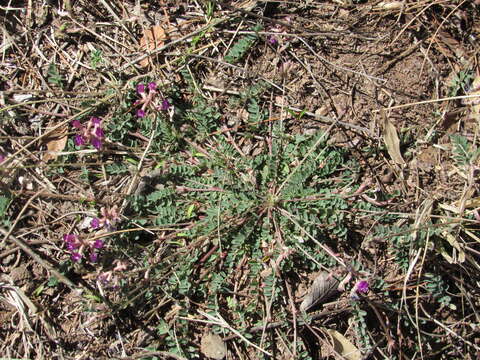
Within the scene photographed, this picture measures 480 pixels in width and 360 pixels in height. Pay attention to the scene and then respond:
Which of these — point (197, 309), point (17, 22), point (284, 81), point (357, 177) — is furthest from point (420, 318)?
point (17, 22)

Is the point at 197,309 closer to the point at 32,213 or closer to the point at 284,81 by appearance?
the point at 32,213

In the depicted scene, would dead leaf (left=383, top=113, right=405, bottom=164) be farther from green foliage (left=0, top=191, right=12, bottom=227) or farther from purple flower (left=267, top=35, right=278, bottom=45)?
green foliage (left=0, top=191, right=12, bottom=227)

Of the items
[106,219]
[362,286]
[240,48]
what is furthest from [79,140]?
[362,286]

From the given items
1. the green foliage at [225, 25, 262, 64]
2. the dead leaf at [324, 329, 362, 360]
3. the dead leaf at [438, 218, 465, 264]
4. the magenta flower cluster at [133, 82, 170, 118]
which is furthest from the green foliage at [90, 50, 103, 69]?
the dead leaf at [438, 218, 465, 264]

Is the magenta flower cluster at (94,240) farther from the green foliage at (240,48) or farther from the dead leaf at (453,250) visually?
the dead leaf at (453,250)

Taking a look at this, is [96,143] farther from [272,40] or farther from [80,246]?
[272,40]
